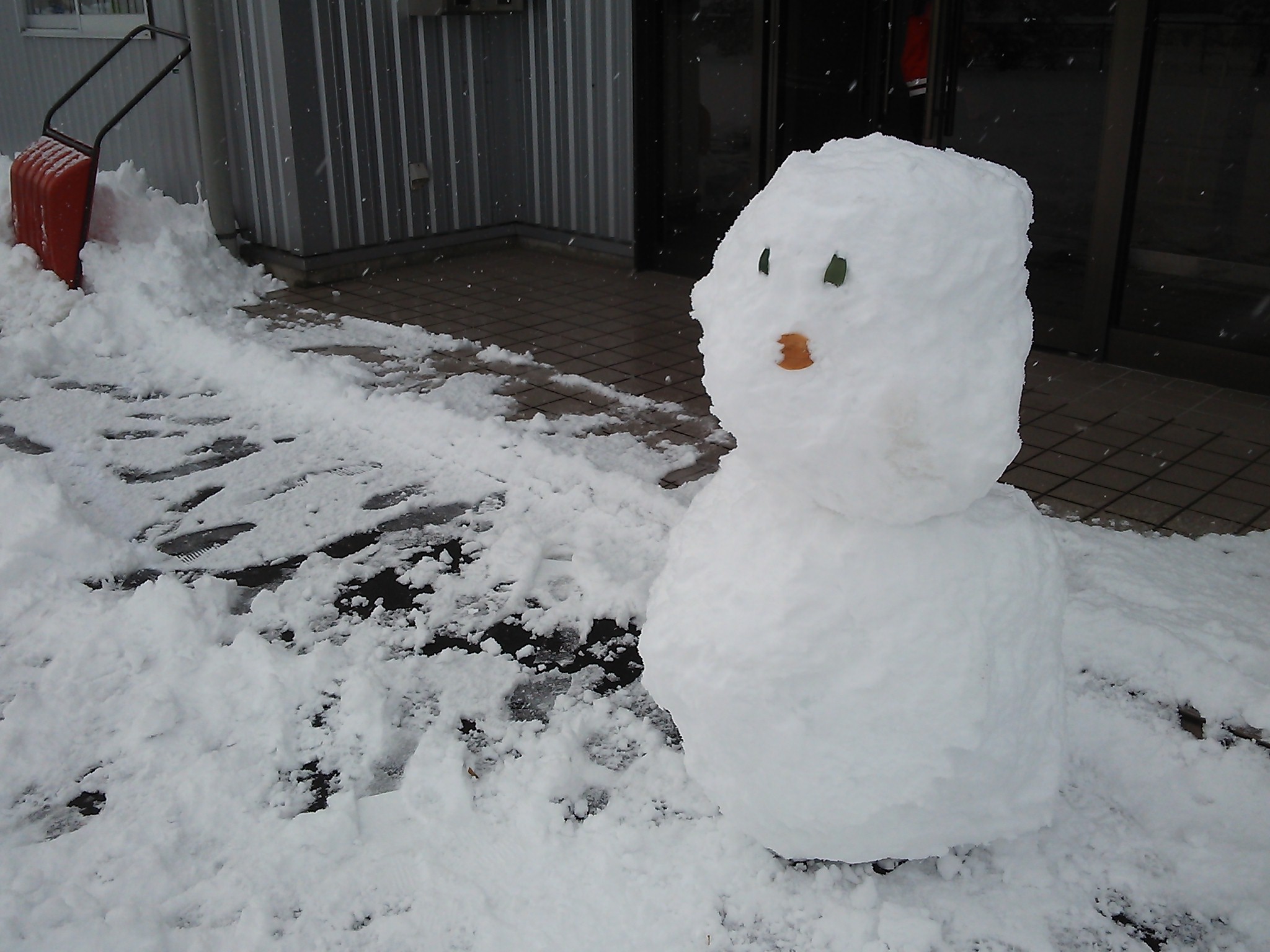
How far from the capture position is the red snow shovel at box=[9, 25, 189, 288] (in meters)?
7.14

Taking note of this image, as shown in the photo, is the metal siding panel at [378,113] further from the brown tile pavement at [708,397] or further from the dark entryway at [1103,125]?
the dark entryway at [1103,125]

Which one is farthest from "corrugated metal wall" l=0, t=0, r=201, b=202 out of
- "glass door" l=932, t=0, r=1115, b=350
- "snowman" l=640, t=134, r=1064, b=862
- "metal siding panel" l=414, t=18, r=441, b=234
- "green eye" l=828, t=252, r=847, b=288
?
"green eye" l=828, t=252, r=847, b=288

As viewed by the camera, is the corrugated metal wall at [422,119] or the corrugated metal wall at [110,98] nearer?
the corrugated metal wall at [422,119]

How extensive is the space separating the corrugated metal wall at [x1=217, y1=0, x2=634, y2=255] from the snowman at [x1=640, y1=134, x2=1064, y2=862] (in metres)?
6.24

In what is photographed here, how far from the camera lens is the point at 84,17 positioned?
945 cm

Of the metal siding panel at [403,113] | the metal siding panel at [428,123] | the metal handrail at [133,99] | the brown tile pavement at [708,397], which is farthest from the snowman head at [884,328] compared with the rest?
the metal siding panel at [428,123]

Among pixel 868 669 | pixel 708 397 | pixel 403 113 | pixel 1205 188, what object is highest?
pixel 403 113

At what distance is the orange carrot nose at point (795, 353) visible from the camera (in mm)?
2092

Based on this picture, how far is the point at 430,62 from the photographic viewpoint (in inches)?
332

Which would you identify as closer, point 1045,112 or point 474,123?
point 1045,112

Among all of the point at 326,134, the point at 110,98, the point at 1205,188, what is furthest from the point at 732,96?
the point at 110,98

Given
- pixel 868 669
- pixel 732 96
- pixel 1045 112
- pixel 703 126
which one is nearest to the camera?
pixel 868 669

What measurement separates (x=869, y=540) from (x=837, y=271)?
56 centimetres

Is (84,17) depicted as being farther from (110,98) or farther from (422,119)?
(422,119)
